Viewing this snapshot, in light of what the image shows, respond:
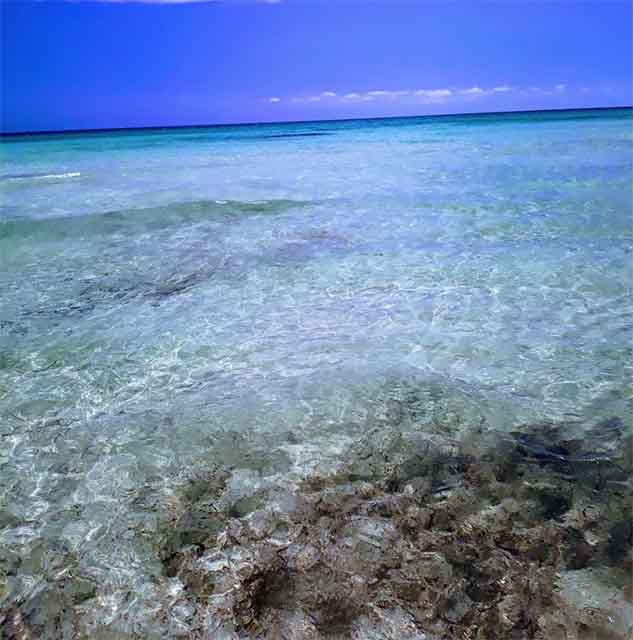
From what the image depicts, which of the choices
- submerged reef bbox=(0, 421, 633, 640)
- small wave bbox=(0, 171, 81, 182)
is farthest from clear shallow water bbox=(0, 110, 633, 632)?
small wave bbox=(0, 171, 81, 182)

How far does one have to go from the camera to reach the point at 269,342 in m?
5.84

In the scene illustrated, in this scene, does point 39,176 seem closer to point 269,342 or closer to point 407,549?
point 269,342

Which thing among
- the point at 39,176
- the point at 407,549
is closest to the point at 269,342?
the point at 407,549

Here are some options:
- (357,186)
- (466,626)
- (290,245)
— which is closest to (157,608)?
(466,626)

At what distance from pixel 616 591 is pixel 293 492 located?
73.5 inches

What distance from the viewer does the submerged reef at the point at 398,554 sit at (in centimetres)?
263

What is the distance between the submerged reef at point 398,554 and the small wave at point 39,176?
22582 mm

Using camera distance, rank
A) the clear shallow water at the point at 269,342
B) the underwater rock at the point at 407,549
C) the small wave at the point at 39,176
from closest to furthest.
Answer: the underwater rock at the point at 407,549, the clear shallow water at the point at 269,342, the small wave at the point at 39,176

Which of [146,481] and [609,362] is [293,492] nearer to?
[146,481]

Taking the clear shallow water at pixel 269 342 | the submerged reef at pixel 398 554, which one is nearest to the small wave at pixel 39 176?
the clear shallow water at pixel 269 342

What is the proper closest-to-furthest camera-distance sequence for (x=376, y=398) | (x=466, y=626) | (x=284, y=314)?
(x=466, y=626)
(x=376, y=398)
(x=284, y=314)

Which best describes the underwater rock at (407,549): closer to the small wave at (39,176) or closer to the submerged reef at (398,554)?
the submerged reef at (398,554)

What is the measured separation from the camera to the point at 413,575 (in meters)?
2.86

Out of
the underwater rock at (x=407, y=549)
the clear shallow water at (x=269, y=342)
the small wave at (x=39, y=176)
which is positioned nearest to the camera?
the underwater rock at (x=407, y=549)
